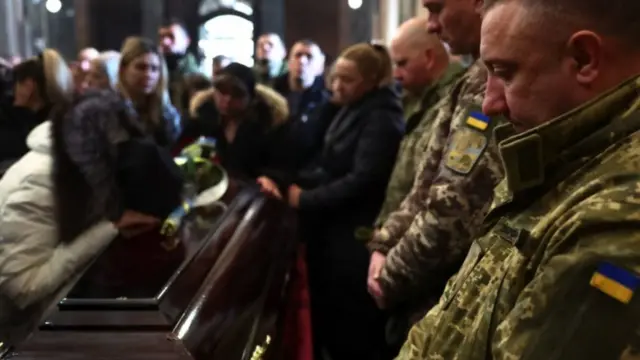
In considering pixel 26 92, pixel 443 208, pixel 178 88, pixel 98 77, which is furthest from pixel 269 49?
pixel 443 208

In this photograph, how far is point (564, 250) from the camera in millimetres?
770

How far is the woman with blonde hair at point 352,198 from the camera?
2.65m

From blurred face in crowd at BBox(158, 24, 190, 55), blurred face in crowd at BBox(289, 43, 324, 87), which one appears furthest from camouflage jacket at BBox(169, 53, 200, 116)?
blurred face in crowd at BBox(289, 43, 324, 87)

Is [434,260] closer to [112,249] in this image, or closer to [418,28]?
[112,249]

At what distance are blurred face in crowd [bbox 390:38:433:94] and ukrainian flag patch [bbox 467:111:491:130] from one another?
91 cm

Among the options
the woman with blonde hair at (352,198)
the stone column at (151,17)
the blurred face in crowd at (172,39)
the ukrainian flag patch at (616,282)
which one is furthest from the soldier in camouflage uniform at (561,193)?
the stone column at (151,17)

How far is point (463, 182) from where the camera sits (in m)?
1.53

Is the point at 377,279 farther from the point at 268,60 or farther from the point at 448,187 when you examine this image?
the point at 268,60

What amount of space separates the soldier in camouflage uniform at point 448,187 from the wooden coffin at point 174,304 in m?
0.31

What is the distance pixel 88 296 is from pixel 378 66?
1.63 metres

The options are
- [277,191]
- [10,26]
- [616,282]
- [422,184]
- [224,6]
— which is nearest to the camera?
[616,282]

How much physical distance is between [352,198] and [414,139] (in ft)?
2.08

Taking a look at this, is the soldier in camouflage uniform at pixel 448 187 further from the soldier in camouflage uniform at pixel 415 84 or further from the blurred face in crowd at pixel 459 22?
the soldier in camouflage uniform at pixel 415 84

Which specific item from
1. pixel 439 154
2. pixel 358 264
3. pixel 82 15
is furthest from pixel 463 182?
pixel 82 15
